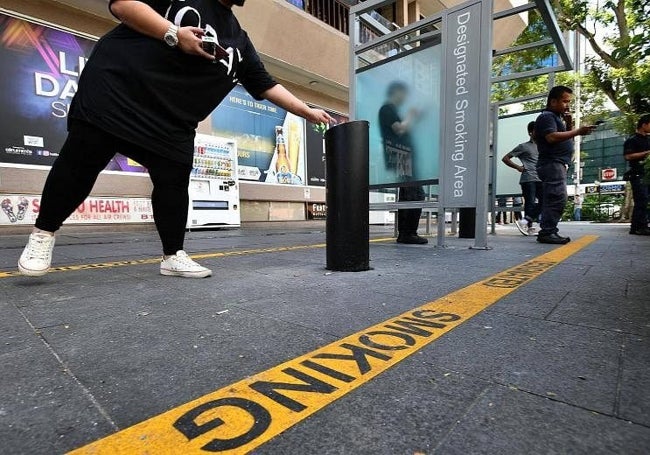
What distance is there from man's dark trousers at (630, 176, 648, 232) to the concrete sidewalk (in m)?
4.67

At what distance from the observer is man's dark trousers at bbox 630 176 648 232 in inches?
230

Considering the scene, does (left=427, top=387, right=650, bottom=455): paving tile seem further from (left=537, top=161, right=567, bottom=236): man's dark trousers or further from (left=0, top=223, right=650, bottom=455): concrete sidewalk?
(left=537, top=161, right=567, bottom=236): man's dark trousers

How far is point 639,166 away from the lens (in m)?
5.70

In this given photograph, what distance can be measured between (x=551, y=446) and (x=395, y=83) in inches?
169

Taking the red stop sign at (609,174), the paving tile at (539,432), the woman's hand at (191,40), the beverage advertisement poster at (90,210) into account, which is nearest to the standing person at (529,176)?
the woman's hand at (191,40)

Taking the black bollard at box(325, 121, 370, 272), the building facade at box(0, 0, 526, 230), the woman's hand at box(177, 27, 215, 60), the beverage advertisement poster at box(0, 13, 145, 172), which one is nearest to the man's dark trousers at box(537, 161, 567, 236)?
the black bollard at box(325, 121, 370, 272)

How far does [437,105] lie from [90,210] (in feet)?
19.3

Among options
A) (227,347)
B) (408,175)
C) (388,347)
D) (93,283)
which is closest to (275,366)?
(227,347)

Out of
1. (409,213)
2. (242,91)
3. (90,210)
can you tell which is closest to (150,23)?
(409,213)

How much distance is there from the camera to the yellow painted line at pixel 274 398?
75cm

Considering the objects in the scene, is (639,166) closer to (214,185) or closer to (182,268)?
(182,268)

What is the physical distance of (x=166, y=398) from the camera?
915mm

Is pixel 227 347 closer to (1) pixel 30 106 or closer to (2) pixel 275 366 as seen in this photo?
(2) pixel 275 366

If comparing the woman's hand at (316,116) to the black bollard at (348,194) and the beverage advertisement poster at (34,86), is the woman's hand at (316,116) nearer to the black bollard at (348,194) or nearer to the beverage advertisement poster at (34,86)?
the black bollard at (348,194)
